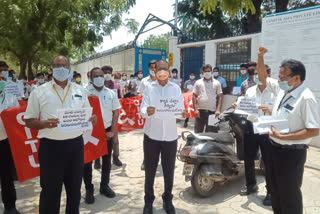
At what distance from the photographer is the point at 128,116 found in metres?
6.61

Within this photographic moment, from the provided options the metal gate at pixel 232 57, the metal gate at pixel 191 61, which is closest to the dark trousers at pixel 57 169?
the metal gate at pixel 232 57

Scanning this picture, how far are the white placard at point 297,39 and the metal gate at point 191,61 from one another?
5766 millimetres

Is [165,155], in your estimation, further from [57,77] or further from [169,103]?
[57,77]

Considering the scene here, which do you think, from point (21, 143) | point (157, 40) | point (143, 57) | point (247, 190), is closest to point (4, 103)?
point (21, 143)

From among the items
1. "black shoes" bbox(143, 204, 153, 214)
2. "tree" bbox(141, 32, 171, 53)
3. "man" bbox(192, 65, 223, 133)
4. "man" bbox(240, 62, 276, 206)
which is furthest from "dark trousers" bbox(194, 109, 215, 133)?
"tree" bbox(141, 32, 171, 53)

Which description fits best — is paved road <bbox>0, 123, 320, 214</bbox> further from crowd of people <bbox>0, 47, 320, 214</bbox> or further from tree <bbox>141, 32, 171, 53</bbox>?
tree <bbox>141, 32, 171, 53</bbox>

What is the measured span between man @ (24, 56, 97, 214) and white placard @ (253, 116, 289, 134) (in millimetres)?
1898

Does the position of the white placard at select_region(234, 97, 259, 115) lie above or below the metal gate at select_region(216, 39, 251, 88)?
below

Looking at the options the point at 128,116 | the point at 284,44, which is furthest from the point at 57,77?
the point at 284,44

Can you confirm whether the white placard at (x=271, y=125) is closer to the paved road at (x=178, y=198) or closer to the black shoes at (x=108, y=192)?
the paved road at (x=178, y=198)

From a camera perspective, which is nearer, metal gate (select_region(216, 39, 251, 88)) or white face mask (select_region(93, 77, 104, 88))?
white face mask (select_region(93, 77, 104, 88))

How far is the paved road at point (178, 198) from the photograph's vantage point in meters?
4.07

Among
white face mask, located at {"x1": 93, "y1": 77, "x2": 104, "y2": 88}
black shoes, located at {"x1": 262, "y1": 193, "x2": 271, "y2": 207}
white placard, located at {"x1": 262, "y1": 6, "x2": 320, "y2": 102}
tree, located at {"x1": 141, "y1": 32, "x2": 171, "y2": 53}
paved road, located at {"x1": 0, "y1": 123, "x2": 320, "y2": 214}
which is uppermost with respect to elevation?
tree, located at {"x1": 141, "y1": 32, "x2": 171, "y2": 53}

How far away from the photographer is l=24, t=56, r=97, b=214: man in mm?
2973
